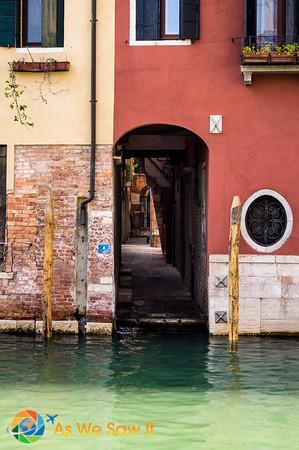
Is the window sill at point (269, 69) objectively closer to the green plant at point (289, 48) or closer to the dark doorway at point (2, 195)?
the green plant at point (289, 48)

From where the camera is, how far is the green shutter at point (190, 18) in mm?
11711

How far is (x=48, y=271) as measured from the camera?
1127cm

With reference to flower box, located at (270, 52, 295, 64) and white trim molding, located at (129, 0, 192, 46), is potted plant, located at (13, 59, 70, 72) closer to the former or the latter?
white trim molding, located at (129, 0, 192, 46)

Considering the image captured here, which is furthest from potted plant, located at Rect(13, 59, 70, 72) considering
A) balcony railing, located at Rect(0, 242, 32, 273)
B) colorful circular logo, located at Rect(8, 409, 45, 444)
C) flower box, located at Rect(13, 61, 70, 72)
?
colorful circular logo, located at Rect(8, 409, 45, 444)

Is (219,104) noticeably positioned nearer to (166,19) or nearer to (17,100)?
(166,19)

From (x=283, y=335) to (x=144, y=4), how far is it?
16.1ft

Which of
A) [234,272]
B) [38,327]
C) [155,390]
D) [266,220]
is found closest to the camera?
[155,390]

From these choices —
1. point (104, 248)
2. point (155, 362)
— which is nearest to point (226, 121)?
point (104, 248)

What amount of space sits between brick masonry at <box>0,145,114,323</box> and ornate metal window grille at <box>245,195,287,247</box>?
6.34 feet

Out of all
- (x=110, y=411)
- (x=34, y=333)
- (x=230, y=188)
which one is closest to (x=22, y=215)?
(x=34, y=333)

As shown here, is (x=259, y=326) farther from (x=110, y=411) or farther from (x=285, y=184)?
(x=110, y=411)

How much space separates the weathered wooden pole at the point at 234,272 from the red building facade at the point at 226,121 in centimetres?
97

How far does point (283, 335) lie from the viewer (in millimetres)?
11727

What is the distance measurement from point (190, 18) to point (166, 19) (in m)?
0.40
